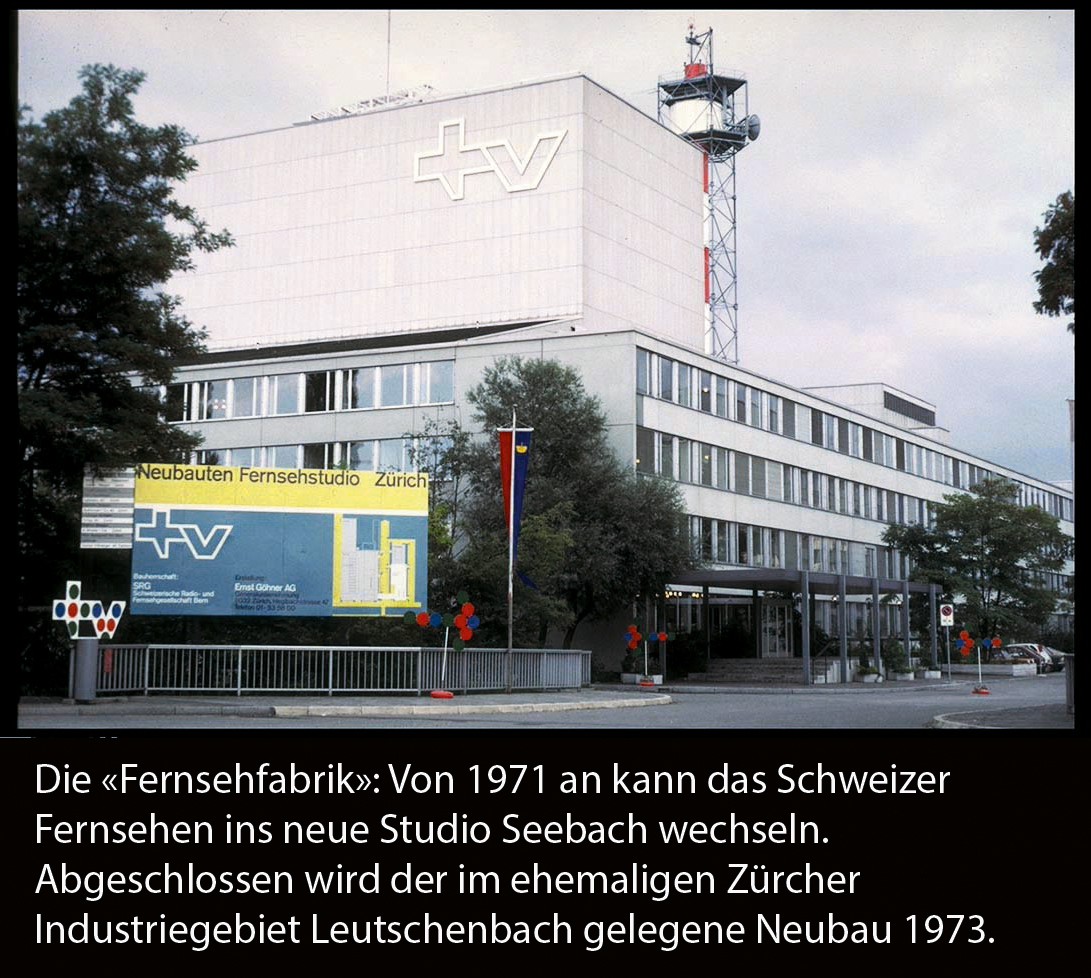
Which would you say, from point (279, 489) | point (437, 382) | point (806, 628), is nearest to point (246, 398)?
point (437, 382)

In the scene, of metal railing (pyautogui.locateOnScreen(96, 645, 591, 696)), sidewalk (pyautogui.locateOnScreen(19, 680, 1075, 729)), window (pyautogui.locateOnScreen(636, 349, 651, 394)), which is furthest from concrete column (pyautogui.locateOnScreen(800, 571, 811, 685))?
metal railing (pyautogui.locateOnScreen(96, 645, 591, 696))

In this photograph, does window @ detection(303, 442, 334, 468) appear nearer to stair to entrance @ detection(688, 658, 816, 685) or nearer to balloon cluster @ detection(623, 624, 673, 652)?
balloon cluster @ detection(623, 624, 673, 652)

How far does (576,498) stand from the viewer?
48438mm

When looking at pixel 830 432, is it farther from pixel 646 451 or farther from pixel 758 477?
pixel 646 451

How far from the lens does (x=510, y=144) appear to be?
204 ft

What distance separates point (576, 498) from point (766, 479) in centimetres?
1576

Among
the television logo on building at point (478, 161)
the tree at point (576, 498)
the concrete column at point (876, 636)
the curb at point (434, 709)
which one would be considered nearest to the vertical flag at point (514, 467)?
the curb at point (434, 709)

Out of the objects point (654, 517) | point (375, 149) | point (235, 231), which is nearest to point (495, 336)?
point (654, 517)

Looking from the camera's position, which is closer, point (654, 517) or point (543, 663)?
point (543, 663)

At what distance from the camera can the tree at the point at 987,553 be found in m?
69.5

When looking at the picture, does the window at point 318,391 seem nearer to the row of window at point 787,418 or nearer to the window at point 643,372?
the window at point 643,372

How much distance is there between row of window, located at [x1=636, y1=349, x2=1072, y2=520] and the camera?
5391cm
